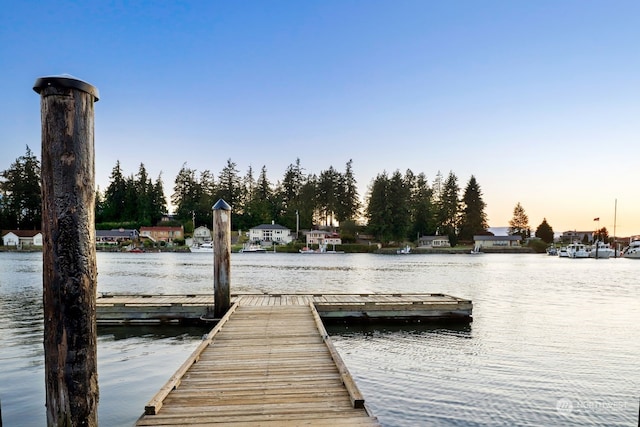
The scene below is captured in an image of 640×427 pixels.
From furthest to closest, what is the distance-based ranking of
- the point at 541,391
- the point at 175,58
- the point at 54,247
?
1. the point at 175,58
2. the point at 541,391
3. the point at 54,247

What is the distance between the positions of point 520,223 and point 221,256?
117 m

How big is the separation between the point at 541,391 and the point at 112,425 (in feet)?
26.1

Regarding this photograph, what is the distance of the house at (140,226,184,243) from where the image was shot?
97.1 m

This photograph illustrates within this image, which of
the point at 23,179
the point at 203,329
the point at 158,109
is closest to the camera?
the point at 203,329

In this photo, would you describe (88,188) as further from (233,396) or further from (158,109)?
(158,109)

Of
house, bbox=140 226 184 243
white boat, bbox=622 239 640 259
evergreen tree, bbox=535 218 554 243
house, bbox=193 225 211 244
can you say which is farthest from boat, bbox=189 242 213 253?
white boat, bbox=622 239 640 259

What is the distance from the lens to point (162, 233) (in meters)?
98.5

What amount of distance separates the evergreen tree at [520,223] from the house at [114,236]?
99783mm

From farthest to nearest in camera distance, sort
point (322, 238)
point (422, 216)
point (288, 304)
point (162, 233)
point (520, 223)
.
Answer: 1. point (520, 223)
2. point (422, 216)
3. point (162, 233)
4. point (322, 238)
5. point (288, 304)

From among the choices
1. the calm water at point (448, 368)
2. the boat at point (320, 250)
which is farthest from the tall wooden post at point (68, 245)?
the boat at point (320, 250)

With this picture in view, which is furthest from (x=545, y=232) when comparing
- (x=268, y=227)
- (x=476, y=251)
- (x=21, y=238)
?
(x=21, y=238)

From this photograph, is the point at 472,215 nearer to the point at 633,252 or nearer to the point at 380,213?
the point at 380,213

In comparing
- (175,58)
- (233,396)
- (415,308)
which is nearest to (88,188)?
(233,396)

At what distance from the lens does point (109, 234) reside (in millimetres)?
95125
